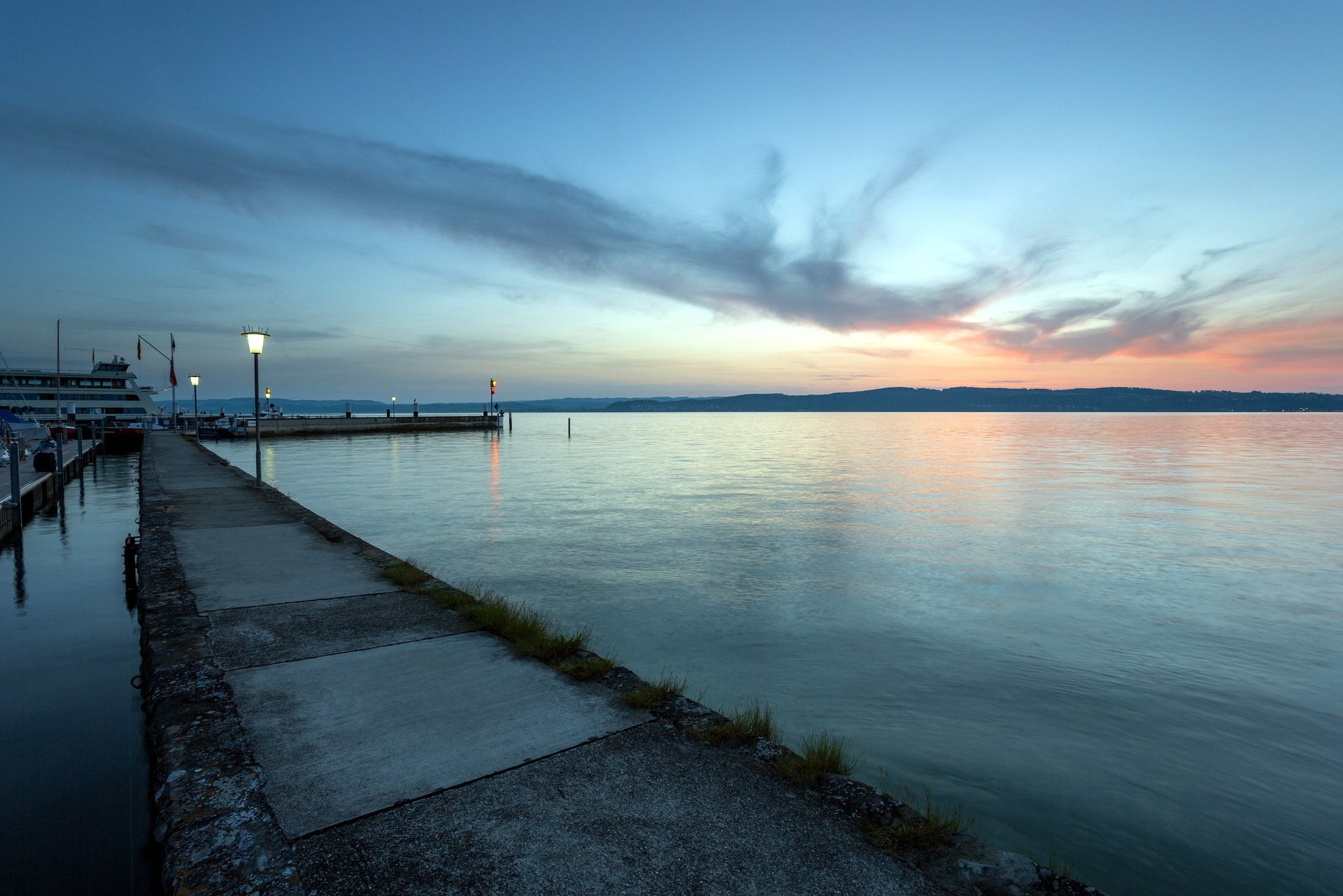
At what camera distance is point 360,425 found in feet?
232

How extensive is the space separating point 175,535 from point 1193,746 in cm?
1439

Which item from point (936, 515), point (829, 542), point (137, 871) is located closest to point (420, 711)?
point (137, 871)

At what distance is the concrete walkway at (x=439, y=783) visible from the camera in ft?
10.2

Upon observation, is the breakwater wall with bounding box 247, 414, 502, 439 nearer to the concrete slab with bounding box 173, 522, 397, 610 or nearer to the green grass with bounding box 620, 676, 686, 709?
the concrete slab with bounding box 173, 522, 397, 610

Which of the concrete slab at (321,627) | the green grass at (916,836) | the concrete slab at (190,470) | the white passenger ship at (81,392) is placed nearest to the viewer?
the green grass at (916,836)

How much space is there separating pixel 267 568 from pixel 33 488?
15797mm

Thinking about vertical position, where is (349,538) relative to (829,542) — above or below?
above

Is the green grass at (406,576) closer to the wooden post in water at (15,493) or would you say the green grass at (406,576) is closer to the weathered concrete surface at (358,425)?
the wooden post in water at (15,493)

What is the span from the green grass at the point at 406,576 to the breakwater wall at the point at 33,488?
35.2 ft

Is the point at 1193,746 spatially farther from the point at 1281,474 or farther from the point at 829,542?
the point at 1281,474

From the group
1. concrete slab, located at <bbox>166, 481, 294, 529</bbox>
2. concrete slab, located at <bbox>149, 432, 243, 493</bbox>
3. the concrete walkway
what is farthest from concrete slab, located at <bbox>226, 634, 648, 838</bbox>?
concrete slab, located at <bbox>149, 432, 243, 493</bbox>

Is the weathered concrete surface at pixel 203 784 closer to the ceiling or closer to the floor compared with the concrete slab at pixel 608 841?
closer to the ceiling

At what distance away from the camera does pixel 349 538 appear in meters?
11.3

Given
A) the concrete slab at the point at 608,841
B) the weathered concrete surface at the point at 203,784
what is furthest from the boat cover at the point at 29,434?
the concrete slab at the point at 608,841
